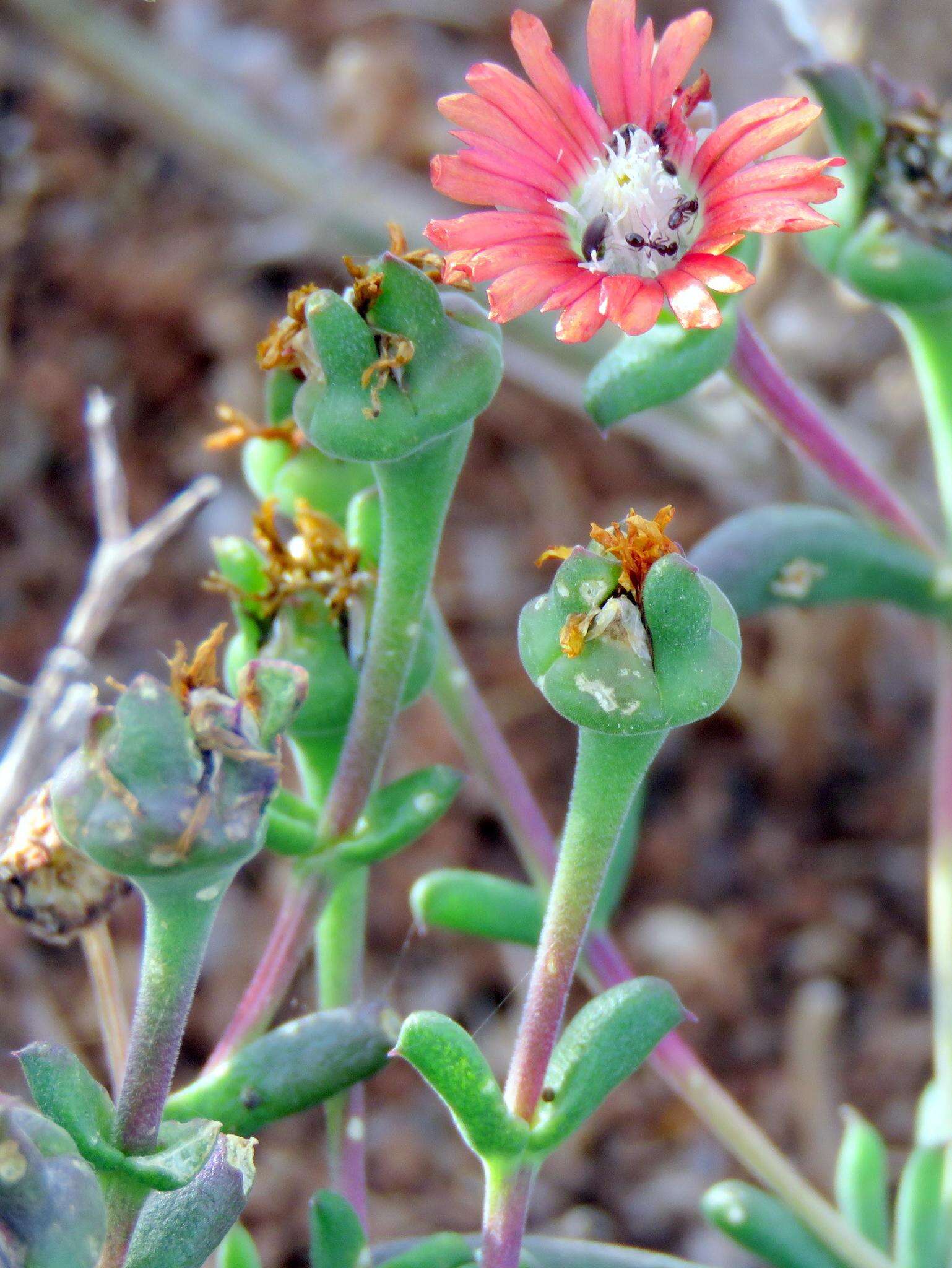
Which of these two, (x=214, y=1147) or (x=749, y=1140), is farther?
(x=749, y=1140)

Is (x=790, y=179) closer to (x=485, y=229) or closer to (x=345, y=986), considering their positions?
(x=485, y=229)

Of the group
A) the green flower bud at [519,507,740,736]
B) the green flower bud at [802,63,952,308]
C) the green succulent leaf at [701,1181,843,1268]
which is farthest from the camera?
the green flower bud at [802,63,952,308]

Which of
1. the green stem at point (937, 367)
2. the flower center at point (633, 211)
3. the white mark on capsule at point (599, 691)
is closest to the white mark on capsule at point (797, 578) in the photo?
the green stem at point (937, 367)

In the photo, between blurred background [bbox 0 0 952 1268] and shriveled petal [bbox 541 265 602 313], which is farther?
blurred background [bbox 0 0 952 1268]

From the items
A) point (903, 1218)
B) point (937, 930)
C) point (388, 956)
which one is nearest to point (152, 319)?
point (388, 956)

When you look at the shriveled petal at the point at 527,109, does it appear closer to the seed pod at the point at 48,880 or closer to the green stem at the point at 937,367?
the green stem at the point at 937,367

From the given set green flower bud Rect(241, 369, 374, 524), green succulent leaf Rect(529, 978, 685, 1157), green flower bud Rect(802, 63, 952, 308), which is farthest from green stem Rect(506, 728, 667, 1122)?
green flower bud Rect(802, 63, 952, 308)

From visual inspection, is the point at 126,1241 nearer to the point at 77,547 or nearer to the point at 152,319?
the point at 77,547

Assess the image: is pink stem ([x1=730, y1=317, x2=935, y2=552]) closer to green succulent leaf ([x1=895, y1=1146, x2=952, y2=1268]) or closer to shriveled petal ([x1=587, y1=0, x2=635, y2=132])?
shriveled petal ([x1=587, y1=0, x2=635, y2=132])
